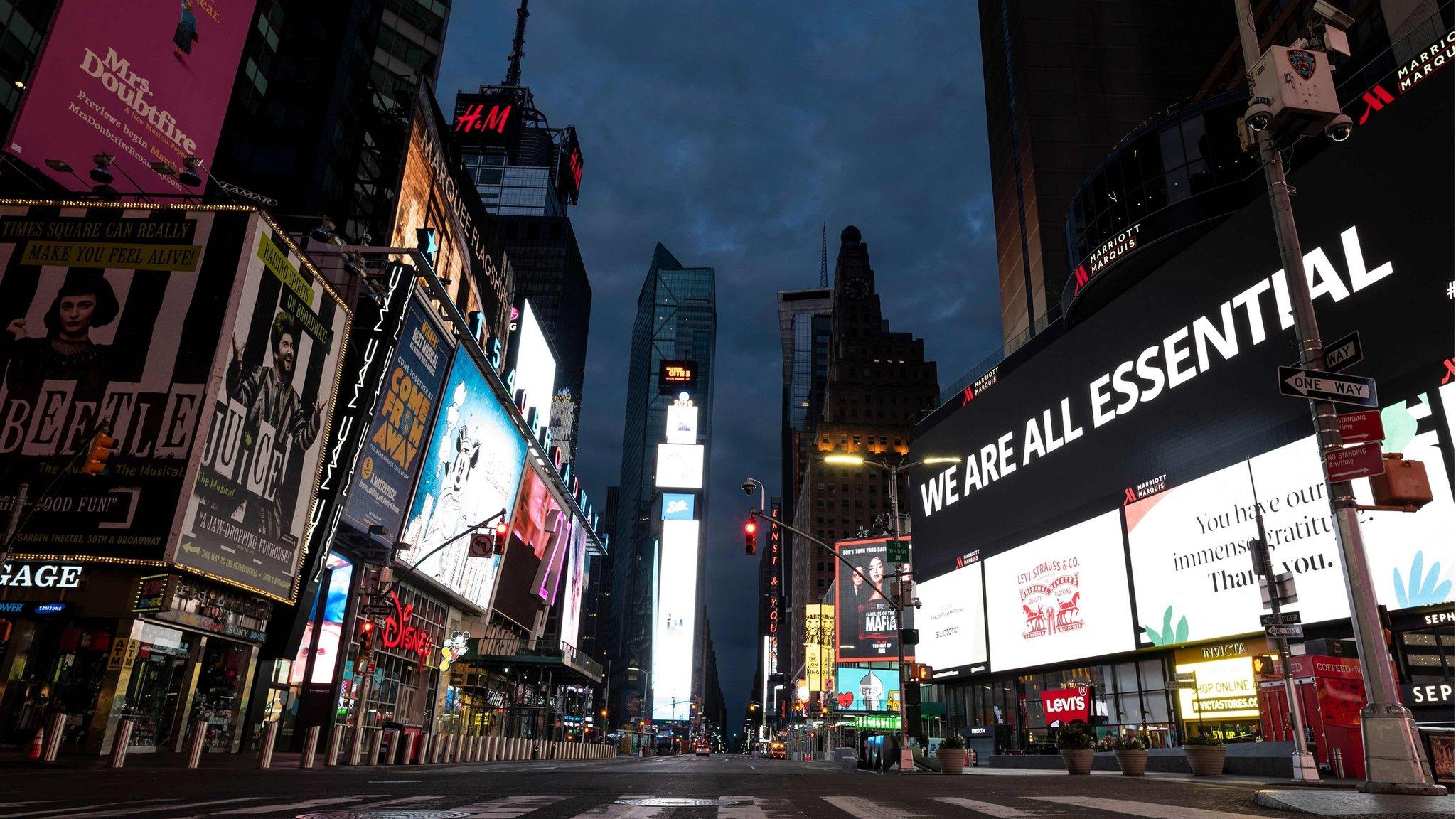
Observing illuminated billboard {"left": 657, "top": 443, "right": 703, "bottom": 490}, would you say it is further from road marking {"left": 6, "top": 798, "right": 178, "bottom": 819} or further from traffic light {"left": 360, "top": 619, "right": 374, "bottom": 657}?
road marking {"left": 6, "top": 798, "right": 178, "bottom": 819}

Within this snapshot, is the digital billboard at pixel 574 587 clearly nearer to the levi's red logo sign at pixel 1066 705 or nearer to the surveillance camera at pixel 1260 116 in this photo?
the levi's red logo sign at pixel 1066 705

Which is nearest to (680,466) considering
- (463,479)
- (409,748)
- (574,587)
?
(574,587)

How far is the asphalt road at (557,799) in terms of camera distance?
688 centimetres

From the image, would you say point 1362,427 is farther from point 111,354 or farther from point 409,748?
point 111,354

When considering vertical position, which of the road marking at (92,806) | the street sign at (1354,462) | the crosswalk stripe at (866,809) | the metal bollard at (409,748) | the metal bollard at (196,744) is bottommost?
the metal bollard at (409,748)

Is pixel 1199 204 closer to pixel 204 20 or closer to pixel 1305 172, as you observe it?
pixel 1305 172

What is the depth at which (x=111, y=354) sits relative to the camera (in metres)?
26.2

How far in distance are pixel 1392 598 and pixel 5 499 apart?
40.5 metres

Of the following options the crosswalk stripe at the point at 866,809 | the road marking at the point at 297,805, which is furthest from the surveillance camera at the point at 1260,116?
the road marking at the point at 297,805

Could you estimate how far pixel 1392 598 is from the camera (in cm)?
2253

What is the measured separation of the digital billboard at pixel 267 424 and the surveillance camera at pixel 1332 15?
93.1ft

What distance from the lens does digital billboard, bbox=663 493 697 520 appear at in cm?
18212

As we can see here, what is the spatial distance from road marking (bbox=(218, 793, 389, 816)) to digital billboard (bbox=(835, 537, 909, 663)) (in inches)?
2958

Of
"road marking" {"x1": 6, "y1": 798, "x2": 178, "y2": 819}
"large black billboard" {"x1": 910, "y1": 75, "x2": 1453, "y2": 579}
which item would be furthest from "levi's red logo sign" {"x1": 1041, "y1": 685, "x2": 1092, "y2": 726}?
"road marking" {"x1": 6, "y1": 798, "x2": 178, "y2": 819}
